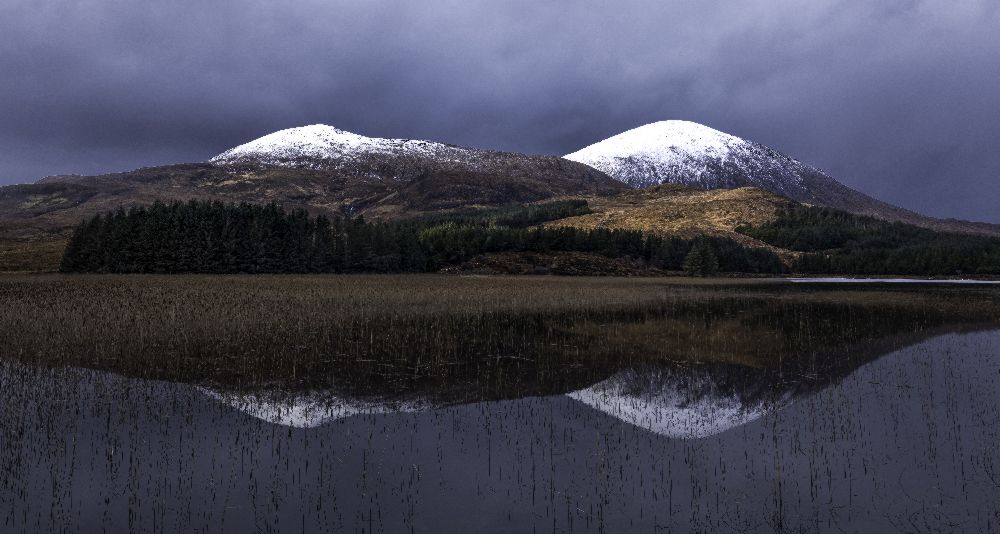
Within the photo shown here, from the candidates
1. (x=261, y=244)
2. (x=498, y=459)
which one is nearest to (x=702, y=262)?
(x=261, y=244)

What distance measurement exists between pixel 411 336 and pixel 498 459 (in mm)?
17320

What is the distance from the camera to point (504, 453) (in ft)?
44.0

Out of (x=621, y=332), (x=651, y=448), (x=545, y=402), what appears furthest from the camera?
(x=621, y=332)

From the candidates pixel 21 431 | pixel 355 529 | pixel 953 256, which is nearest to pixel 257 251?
pixel 21 431

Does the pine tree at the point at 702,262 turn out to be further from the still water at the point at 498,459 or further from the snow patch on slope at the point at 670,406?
the snow patch on slope at the point at 670,406

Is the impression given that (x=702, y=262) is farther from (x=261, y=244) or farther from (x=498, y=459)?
(x=498, y=459)

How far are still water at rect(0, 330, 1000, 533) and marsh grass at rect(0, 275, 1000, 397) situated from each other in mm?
2584

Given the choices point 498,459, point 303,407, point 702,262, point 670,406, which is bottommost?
point 498,459

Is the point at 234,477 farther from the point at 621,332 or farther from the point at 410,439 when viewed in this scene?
the point at 621,332

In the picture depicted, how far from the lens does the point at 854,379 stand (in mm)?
21516

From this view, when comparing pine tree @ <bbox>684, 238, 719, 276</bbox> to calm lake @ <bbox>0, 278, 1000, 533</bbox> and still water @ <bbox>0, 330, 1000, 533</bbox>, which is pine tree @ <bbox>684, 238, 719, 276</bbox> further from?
still water @ <bbox>0, 330, 1000, 533</bbox>

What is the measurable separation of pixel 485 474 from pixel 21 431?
11.4 metres

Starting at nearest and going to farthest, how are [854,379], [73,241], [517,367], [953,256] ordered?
[854,379]
[517,367]
[73,241]
[953,256]

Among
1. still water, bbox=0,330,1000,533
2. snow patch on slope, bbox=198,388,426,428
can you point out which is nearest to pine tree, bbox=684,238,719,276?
still water, bbox=0,330,1000,533
